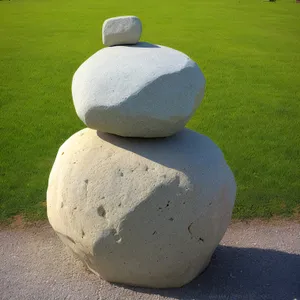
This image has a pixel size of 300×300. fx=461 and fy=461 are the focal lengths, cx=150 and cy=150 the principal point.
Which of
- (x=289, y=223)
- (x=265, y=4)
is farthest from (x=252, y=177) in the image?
(x=265, y=4)

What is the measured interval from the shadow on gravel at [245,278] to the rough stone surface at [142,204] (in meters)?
0.32

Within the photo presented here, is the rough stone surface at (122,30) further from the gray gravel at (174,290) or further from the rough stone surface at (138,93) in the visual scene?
the gray gravel at (174,290)

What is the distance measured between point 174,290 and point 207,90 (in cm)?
1012

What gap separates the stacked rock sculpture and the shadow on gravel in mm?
358

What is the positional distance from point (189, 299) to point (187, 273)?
306 millimetres

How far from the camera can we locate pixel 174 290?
18.7 feet

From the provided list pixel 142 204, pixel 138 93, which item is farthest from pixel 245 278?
pixel 138 93

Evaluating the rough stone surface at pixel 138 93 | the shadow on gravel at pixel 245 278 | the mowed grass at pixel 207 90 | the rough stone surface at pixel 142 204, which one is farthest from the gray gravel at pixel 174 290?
the rough stone surface at pixel 138 93

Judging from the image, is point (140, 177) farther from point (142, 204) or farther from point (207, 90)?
point (207, 90)

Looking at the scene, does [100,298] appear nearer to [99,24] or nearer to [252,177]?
[252,177]

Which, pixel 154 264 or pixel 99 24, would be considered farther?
pixel 99 24

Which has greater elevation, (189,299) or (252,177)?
(189,299)

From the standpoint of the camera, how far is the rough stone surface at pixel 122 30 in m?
5.61

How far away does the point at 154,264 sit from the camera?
527 centimetres
